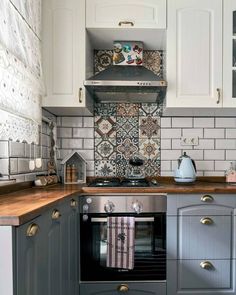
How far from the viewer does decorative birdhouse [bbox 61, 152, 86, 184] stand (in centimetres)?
238

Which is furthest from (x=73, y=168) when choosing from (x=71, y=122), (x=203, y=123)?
(x=203, y=123)

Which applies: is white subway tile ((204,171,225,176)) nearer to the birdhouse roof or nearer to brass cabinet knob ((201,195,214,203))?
brass cabinet knob ((201,195,214,203))

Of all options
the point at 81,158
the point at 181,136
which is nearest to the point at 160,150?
the point at 181,136

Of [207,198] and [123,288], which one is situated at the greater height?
[207,198]

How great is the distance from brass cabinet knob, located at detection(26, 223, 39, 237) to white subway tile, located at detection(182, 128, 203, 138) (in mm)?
1741

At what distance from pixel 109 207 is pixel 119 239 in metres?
0.22

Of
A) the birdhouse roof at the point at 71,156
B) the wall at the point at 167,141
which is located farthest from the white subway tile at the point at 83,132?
the birdhouse roof at the point at 71,156

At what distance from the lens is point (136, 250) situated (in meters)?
1.98

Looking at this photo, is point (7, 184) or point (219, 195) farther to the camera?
point (219, 195)

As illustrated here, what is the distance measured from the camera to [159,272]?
1.98m

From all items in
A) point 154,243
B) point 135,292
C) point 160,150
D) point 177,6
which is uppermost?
point 177,6

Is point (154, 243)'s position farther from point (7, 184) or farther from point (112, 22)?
point (112, 22)

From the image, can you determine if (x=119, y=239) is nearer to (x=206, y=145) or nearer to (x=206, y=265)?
(x=206, y=265)

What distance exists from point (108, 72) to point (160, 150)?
0.79 meters
